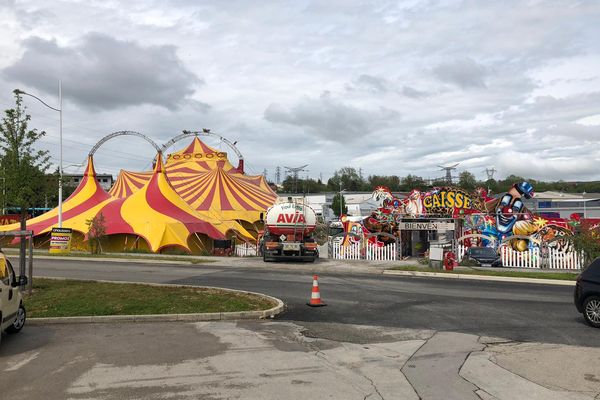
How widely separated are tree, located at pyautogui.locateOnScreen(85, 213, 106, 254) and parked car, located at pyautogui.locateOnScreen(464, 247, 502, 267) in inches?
846

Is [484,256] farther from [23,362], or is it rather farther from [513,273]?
[23,362]

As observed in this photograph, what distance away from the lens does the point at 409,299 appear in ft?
40.6

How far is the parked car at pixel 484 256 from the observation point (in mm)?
22703

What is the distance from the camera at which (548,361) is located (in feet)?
22.0

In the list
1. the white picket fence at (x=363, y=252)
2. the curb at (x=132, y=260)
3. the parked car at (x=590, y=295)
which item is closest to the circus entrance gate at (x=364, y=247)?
the white picket fence at (x=363, y=252)

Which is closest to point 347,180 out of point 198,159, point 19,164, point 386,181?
Result: point 386,181

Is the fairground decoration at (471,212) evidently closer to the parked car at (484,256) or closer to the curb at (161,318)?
the parked car at (484,256)

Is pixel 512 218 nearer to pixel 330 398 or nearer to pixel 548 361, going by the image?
pixel 548 361

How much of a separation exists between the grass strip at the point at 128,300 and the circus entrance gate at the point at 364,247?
568 inches

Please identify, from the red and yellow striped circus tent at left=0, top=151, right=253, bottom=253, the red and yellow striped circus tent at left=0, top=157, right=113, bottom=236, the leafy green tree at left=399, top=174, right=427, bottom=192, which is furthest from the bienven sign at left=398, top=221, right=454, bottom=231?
the leafy green tree at left=399, top=174, right=427, bottom=192

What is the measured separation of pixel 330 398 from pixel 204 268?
1599 centimetres

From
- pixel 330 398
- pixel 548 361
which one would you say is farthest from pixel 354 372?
pixel 548 361

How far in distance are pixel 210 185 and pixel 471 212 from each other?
23.8 m

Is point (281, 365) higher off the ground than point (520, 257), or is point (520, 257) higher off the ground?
point (520, 257)
